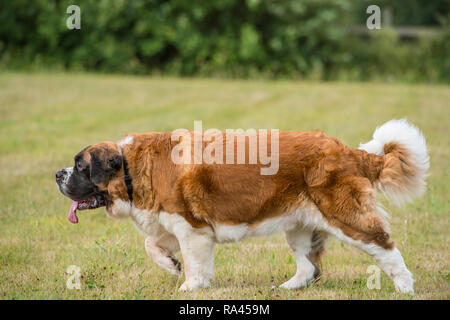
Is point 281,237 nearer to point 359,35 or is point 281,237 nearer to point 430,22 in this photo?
point 359,35

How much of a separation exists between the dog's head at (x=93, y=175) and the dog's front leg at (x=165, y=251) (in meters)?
0.61

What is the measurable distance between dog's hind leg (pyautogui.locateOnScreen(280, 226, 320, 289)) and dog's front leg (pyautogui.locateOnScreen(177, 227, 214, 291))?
78 centimetres

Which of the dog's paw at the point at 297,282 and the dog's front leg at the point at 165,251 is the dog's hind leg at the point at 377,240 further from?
the dog's front leg at the point at 165,251

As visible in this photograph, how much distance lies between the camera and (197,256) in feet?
16.8

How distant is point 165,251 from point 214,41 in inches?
821

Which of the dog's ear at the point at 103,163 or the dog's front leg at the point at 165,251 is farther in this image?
the dog's front leg at the point at 165,251

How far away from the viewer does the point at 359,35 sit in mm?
26938

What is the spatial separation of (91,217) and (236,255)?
2.34 meters

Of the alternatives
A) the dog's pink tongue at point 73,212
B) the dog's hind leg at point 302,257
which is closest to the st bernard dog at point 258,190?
the dog's pink tongue at point 73,212

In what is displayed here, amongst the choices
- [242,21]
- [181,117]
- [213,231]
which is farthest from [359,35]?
[213,231]

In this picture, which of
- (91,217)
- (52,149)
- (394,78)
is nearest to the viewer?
(91,217)

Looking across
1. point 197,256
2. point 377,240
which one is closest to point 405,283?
point 377,240

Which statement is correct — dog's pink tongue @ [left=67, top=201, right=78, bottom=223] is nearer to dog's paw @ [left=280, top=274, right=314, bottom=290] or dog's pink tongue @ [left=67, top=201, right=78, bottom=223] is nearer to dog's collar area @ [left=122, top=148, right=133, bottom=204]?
dog's collar area @ [left=122, top=148, right=133, bottom=204]

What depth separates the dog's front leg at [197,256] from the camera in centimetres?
507
